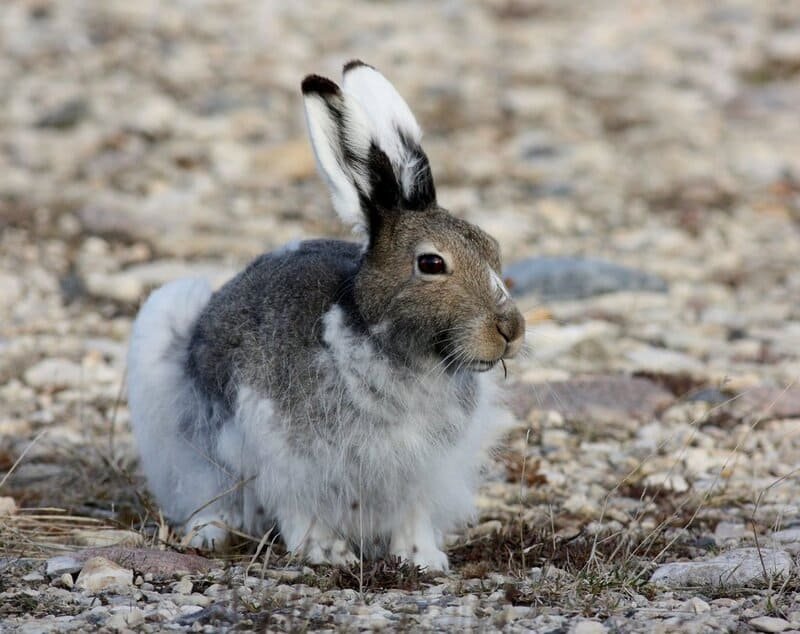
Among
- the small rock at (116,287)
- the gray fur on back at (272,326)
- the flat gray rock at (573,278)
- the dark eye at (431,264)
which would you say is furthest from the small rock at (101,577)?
the flat gray rock at (573,278)

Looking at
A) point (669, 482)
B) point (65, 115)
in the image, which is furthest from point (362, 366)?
point (65, 115)

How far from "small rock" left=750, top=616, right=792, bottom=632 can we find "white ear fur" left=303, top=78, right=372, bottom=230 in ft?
6.84

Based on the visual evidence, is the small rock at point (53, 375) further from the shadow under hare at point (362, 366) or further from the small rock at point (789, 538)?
the small rock at point (789, 538)

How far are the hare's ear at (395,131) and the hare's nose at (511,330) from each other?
2.07ft

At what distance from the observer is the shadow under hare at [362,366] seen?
4609mm

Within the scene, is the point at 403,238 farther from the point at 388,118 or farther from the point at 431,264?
the point at 388,118

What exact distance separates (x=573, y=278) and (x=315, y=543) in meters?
4.93

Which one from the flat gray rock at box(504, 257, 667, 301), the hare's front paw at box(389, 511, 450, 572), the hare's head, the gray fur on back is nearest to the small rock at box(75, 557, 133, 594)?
the gray fur on back

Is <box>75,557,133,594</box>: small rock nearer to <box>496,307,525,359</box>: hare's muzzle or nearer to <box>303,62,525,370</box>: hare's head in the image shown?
<box>303,62,525,370</box>: hare's head

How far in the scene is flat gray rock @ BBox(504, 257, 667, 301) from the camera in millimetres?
9273

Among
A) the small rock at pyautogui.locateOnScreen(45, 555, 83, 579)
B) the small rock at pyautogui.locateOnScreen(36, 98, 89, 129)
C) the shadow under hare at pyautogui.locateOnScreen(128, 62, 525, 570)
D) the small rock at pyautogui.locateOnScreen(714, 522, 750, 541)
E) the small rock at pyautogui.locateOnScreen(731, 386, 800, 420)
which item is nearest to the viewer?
the small rock at pyautogui.locateOnScreen(45, 555, 83, 579)

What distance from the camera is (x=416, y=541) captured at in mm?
5035

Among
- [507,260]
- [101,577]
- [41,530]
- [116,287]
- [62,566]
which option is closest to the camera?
[101,577]

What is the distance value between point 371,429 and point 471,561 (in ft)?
2.56
